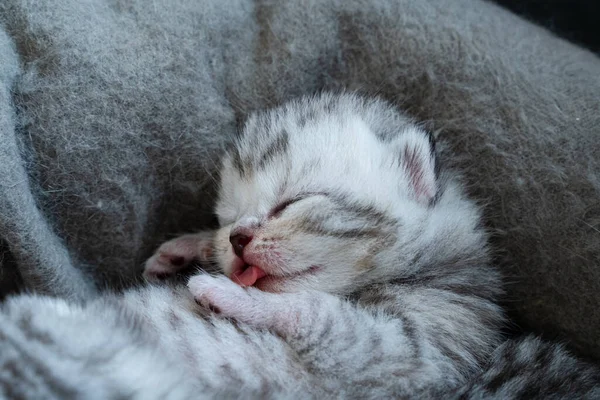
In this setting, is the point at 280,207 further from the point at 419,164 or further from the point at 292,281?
the point at 419,164

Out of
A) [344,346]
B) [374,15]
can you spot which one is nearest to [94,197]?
[344,346]

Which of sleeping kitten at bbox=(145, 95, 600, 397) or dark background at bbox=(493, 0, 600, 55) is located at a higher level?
dark background at bbox=(493, 0, 600, 55)

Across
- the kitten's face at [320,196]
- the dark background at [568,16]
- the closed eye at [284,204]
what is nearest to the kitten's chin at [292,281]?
the kitten's face at [320,196]

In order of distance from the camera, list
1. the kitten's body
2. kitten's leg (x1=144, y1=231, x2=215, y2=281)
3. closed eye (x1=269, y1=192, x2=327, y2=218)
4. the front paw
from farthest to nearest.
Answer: kitten's leg (x1=144, y1=231, x2=215, y2=281) < closed eye (x1=269, y1=192, x2=327, y2=218) < the front paw < the kitten's body

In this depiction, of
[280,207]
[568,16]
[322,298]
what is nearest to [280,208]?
[280,207]

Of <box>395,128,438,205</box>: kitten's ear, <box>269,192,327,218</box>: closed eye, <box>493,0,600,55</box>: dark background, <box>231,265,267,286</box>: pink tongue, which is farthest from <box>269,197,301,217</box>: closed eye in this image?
<box>493,0,600,55</box>: dark background

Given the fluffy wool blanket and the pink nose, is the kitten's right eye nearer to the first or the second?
the pink nose

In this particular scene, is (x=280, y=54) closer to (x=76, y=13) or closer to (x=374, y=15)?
(x=374, y=15)
